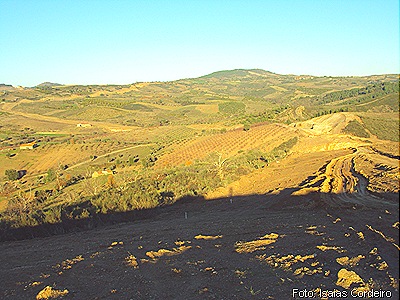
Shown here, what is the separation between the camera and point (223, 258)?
34.6 ft

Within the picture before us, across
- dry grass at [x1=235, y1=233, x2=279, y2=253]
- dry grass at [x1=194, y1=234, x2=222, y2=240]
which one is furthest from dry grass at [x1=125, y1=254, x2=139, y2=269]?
dry grass at [x1=235, y1=233, x2=279, y2=253]

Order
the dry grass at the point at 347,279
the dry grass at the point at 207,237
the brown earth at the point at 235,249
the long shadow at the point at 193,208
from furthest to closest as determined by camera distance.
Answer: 1. the long shadow at the point at 193,208
2. the dry grass at the point at 207,237
3. the brown earth at the point at 235,249
4. the dry grass at the point at 347,279

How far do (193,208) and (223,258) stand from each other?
11.0m

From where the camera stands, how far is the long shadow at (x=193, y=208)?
16.4 meters

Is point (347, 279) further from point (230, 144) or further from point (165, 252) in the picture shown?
point (230, 144)

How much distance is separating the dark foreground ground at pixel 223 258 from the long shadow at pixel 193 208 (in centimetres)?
45

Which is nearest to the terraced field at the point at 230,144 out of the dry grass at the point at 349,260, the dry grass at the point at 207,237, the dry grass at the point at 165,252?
the dry grass at the point at 207,237

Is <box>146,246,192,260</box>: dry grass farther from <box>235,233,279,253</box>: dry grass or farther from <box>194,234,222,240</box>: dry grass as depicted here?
<box>235,233,279,253</box>: dry grass

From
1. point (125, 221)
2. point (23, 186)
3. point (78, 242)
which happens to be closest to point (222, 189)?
point (125, 221)

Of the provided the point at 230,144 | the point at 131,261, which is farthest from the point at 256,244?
the point at 230,144

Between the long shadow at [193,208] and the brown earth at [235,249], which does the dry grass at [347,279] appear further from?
the long shadow at [193,208]

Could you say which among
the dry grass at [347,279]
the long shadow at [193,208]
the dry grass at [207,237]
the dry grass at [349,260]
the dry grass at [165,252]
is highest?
the dry grass at [347,279]

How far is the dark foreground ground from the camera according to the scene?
792cm

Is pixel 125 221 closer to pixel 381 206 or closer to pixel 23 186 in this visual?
pixel 381 206
